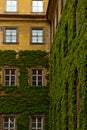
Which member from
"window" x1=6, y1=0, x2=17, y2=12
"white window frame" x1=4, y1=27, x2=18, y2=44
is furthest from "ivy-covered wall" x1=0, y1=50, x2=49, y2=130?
"window" x1=6, y1=0, x2=17, y2=12

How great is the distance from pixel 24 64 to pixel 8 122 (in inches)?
200

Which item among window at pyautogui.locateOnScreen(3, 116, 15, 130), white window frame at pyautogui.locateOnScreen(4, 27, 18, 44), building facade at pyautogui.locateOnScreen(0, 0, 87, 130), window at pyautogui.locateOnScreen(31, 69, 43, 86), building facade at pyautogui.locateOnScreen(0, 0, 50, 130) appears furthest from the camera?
white window frame at pyautogui.locateOnScreen(4, 27, 18, 44)

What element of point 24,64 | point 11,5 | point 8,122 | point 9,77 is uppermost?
point 11,5

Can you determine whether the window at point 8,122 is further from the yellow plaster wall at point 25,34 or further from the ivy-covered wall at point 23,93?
the yellow plaster wall at point 25,34

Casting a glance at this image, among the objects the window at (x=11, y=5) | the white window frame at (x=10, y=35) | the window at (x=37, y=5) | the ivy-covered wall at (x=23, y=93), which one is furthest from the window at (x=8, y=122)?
the window at (x=37, y=5)

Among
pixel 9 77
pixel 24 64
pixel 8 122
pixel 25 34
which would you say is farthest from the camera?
pixel 25 34

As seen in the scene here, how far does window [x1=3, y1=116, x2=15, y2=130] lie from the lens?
35.2 m

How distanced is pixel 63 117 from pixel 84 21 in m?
7.56

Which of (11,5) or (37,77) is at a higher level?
(11,5)

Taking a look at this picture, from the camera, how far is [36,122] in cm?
3547

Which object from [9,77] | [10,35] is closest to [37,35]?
[10,35]

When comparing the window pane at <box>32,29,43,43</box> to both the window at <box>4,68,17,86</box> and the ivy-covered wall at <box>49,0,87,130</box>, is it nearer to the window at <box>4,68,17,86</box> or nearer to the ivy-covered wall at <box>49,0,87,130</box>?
the window at <box>4,68,17,86</box>

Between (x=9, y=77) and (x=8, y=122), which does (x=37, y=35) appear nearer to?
(x=9, y=77)

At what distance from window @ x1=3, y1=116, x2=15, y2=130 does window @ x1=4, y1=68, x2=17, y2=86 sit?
2989 millimetres
